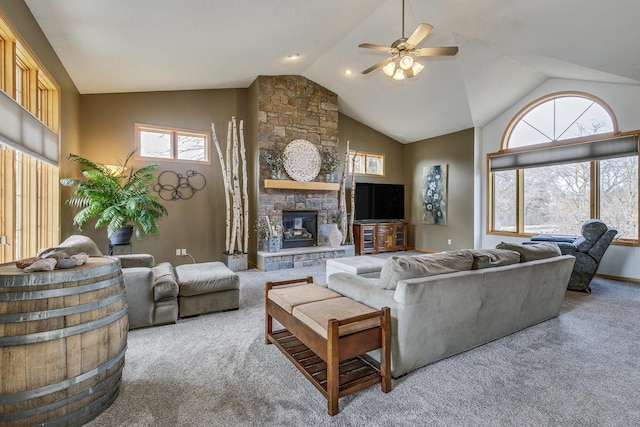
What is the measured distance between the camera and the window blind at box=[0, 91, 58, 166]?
2.39 m

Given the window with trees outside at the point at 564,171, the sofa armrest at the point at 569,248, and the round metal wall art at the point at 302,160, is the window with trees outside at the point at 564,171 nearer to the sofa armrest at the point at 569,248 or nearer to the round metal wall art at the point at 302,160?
the sofa armrest at the point at 569,248

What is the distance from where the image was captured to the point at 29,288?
4.42ft

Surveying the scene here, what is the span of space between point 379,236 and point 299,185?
2544 mm

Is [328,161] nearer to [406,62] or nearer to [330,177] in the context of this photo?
[330,177]

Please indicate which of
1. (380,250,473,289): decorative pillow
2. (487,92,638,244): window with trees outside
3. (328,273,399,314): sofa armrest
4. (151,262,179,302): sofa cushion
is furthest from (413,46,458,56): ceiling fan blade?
(151,262,179,302): sofa cushion

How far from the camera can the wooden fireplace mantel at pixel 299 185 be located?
18.6 feet

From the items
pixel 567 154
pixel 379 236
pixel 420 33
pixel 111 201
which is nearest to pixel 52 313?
pixel 111 201

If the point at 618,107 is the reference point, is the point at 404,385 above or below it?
below

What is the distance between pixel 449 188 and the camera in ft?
23.4

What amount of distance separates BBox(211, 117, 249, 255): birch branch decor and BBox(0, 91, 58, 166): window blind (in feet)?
7.66

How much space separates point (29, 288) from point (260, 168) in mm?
4531

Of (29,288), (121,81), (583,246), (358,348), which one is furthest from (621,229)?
(121,81)

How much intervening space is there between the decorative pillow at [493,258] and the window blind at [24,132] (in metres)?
3.70

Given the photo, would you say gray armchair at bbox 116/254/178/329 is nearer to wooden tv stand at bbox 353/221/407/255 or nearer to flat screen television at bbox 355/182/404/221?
wooden tv stand at bbox 353/221/407/255
